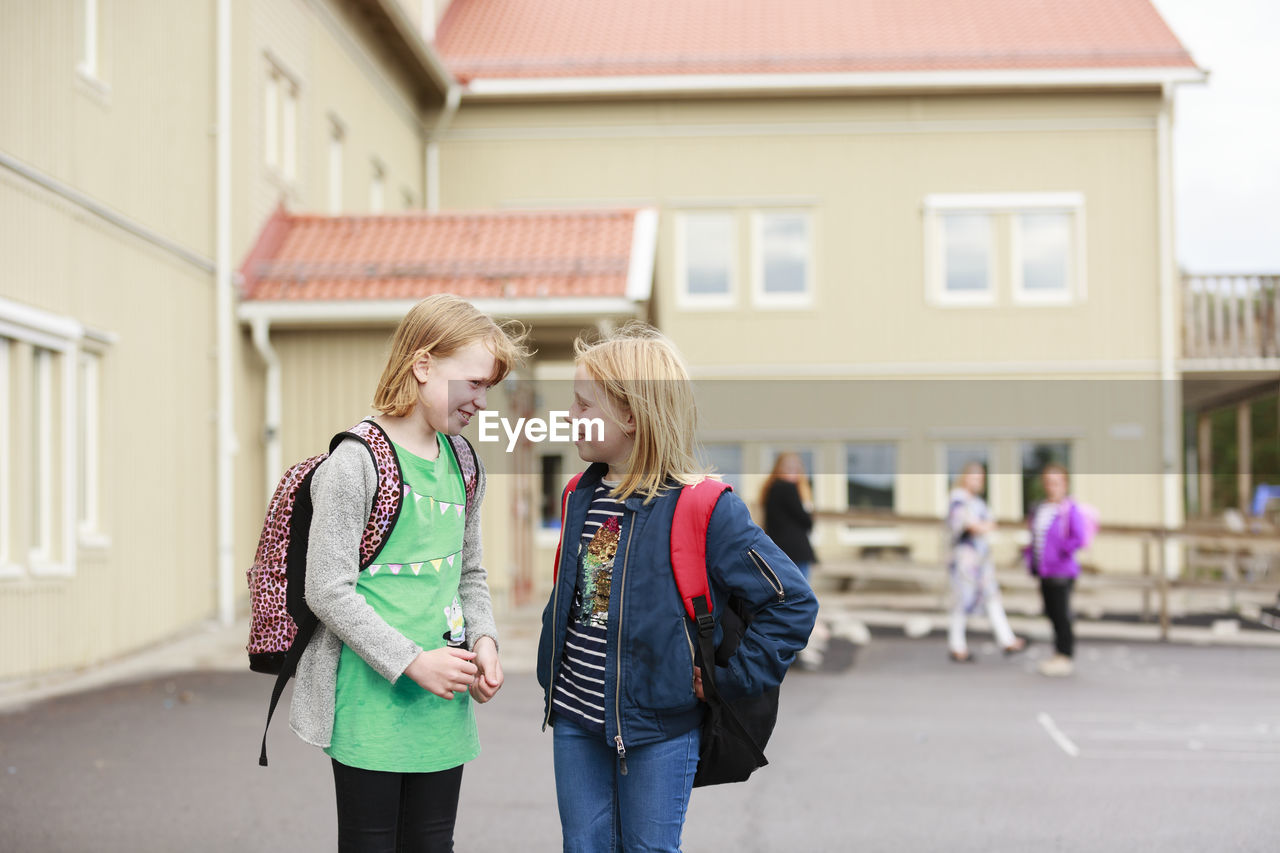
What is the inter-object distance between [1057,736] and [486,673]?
5662 millimetres

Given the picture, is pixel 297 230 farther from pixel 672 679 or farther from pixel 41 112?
pixel 672 679

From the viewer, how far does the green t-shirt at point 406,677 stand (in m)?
2.78

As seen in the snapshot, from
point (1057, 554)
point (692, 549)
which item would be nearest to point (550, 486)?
point (1057, 554)

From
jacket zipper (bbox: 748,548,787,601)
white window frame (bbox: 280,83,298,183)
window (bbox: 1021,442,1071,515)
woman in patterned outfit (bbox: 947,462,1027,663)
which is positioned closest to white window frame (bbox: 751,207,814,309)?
window (bbox: 1021,442,1071,515)

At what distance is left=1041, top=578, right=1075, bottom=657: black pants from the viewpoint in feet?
33.1

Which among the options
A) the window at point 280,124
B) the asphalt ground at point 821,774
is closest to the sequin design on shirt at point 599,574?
the asphalt ground at point 821,774

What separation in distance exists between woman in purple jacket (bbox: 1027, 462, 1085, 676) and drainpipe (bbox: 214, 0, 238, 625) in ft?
24.1

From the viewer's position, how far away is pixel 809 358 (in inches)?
792

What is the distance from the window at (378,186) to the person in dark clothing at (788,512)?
9.73 meters

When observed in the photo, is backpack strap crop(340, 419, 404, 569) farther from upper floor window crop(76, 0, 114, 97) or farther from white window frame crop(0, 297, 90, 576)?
upper floor window crop(76, 0, 114, 97)

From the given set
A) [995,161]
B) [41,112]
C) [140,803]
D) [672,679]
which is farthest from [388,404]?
[995,161]

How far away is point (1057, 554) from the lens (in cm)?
1006

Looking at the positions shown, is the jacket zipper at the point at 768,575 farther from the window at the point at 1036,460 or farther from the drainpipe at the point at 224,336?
the window at the point at 1036,460

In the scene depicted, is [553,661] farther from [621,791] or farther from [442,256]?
[442,256]
